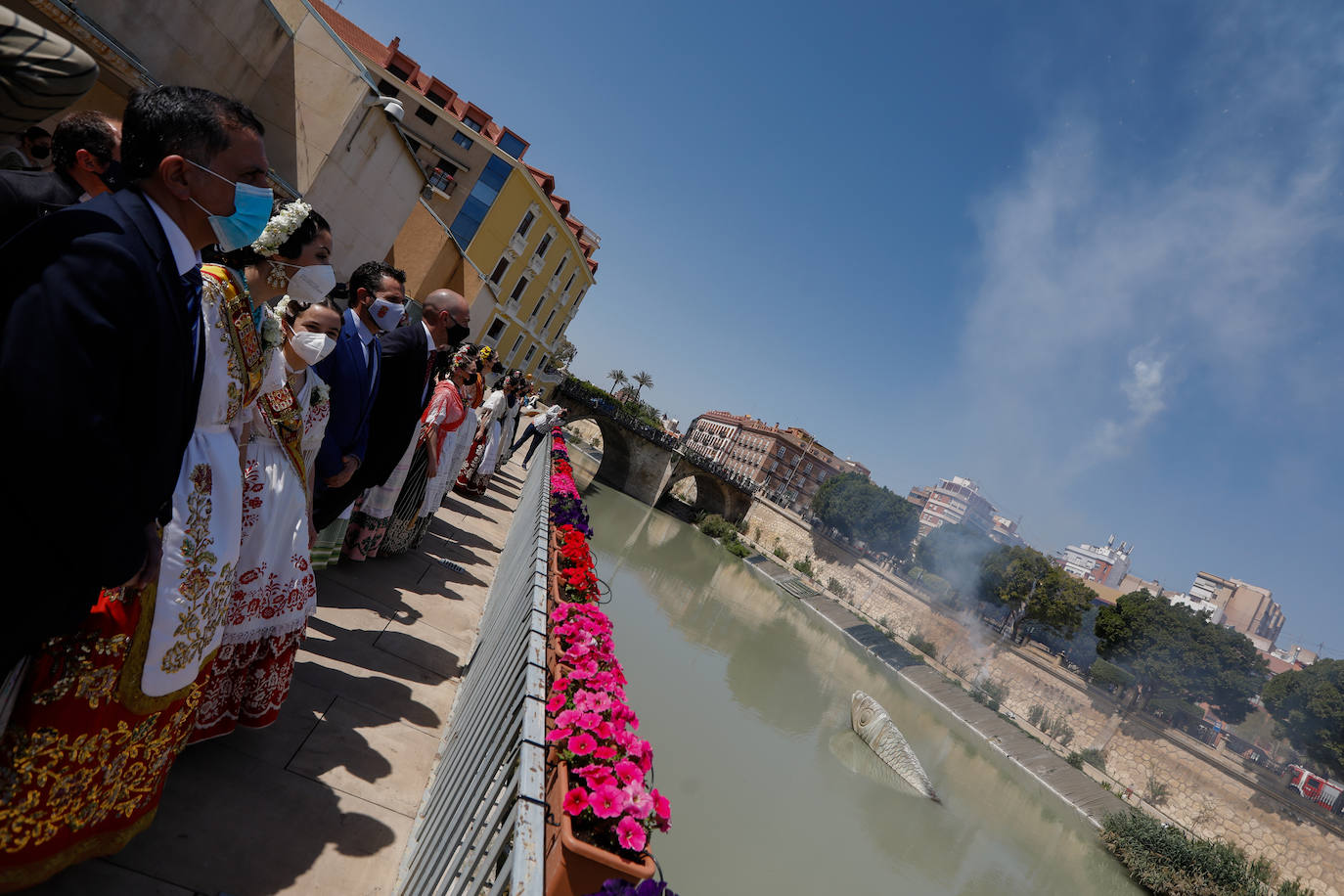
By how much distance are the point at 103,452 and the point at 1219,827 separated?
98.0ft

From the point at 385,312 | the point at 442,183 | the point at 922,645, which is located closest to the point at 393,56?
the point at 442,183

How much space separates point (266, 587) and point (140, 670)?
76 cm

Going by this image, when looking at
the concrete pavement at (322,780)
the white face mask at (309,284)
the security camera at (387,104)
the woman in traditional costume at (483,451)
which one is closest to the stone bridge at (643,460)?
the woman in traditional costume at (483,451)

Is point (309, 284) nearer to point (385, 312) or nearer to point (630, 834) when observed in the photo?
point (385, 312)

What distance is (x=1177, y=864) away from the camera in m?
16.0

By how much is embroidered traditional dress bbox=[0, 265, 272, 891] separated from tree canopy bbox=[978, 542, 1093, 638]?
3916 centimetres

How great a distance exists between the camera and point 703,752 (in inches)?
341

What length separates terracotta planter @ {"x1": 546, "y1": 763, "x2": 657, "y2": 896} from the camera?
175 centimetres

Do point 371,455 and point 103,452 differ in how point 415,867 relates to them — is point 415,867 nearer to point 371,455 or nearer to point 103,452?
point 103,452

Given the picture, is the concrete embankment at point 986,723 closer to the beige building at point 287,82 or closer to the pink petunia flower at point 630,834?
the pink petunia flower at point 630,834

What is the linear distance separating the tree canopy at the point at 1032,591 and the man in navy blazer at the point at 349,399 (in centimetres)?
3812

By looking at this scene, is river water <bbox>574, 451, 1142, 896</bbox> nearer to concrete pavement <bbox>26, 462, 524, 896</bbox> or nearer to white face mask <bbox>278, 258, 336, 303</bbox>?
concrete pavement <bbox>26, 462, 524, 896</bbox>

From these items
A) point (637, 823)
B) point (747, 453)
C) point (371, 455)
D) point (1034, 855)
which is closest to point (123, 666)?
point (637, 823)

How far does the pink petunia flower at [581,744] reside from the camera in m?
2.08
